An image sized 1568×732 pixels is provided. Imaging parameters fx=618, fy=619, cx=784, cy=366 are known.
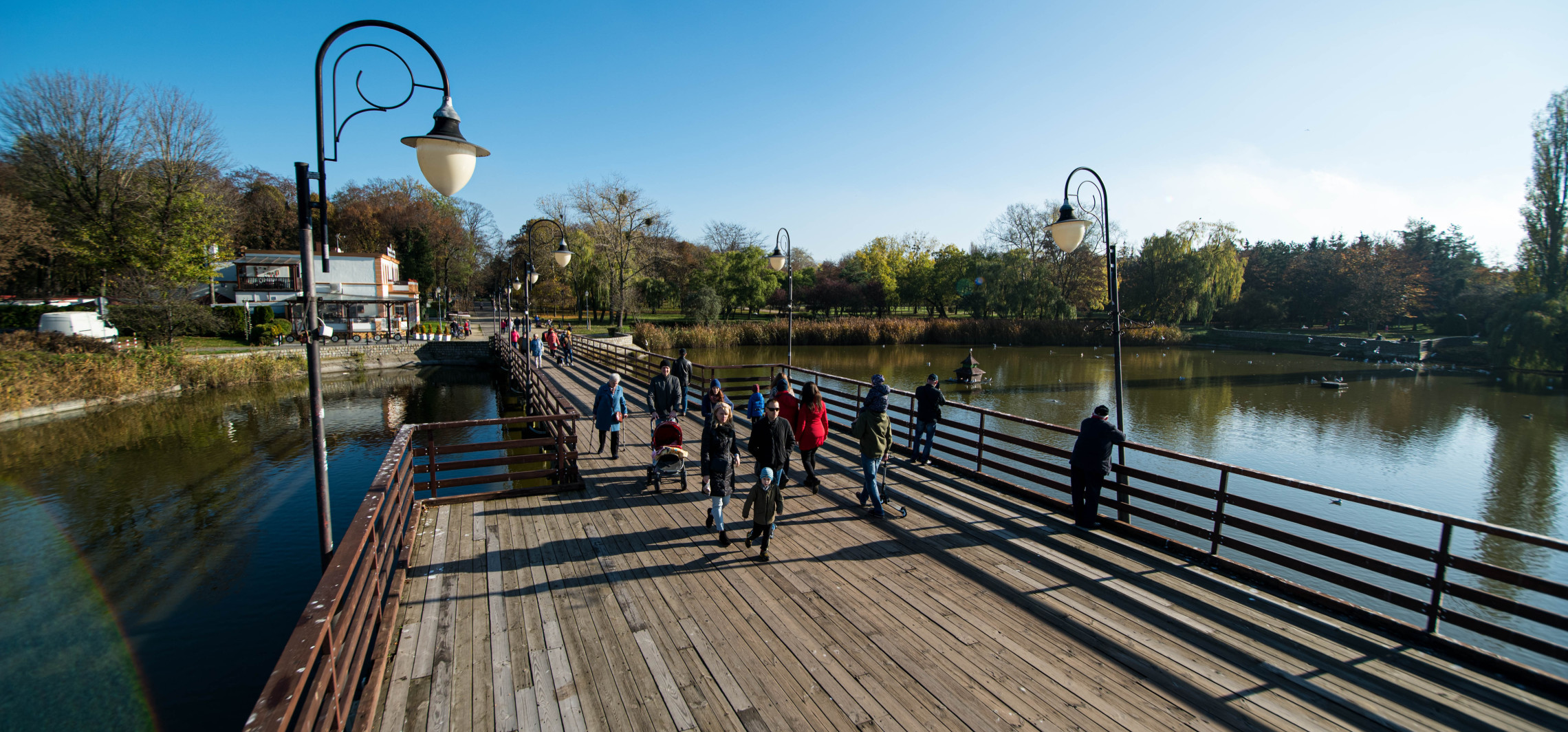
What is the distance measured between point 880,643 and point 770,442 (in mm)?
2183

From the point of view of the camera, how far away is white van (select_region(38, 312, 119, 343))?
26.2m

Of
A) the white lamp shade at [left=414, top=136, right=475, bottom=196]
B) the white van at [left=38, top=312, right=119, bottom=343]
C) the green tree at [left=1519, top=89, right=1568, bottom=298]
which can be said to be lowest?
the white van at [left=38, top=312, right=119, bottom=343]

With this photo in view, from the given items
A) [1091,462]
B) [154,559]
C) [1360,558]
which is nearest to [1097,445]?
[1091,462]

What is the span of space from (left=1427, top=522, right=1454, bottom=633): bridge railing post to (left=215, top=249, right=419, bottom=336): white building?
48.3 metres

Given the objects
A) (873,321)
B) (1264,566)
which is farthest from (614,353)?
(873,321)

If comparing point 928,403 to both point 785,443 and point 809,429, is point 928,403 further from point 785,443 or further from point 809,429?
point 785,443

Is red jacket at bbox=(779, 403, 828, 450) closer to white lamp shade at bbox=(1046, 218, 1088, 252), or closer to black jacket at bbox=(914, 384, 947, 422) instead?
black jacket at bbox=(914, 384, 947, 422)

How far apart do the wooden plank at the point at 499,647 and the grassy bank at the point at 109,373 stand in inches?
942


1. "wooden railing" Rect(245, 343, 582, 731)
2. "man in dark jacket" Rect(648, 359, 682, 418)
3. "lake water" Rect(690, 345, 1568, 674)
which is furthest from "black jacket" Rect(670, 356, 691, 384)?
"lake water" Rect(690, 345, 1568, 674)

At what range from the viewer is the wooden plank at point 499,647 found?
388 centimetres

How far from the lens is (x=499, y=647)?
463 centimetres

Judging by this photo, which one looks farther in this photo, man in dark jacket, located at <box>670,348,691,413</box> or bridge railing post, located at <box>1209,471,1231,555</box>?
man in dark jacket, located at <box>670,348,691,413</box>

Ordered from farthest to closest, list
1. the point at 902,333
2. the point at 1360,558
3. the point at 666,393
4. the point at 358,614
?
the point at 902,333, the point at 666,393, the point at 1360,558, the point at 358,614

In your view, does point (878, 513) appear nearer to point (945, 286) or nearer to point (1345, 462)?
point (1345, 462)
